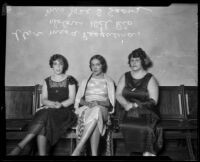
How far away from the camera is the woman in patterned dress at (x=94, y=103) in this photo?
3.31 m

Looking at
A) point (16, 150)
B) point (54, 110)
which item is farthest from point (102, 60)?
point (16, 150)

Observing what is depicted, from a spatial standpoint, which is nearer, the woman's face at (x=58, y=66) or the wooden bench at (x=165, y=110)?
the wooden bench at (x=165, y=110)

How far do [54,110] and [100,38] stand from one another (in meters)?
1.18

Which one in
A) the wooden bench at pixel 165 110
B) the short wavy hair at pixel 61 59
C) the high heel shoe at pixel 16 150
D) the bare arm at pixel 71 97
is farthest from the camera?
the short wavy hair at pixel 61 59

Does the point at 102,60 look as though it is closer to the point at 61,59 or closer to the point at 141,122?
the point at 61,59

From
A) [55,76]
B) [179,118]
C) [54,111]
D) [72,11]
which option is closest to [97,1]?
[72,11]

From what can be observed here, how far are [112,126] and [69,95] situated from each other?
2.40ft

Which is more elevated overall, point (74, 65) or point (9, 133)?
point (74, 65)

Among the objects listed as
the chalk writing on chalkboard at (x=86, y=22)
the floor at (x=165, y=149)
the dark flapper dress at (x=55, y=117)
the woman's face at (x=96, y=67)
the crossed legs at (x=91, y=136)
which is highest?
the chalk writing on chalkboard at (x=86, y=22)

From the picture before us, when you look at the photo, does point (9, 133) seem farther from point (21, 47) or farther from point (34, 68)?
point (21, 47)

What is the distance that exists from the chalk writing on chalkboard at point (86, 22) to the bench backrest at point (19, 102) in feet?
2.34

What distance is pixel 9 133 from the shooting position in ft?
11.2

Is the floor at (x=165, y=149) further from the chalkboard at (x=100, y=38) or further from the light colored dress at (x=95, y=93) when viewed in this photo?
the chalkboard at (x=100, y=38)

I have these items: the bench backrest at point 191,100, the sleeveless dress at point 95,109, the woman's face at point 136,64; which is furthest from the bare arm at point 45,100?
the bench backrest at point 191,100
